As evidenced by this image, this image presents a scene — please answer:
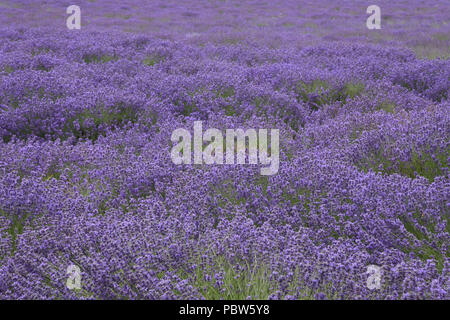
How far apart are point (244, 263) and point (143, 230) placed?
56 centimetres

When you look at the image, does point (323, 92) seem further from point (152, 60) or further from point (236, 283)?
point (236, 283)

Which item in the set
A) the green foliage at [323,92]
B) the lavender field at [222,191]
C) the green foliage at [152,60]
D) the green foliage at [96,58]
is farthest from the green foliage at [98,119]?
the green foliage at [96,58]

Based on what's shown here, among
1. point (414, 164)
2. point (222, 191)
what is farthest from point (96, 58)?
point (414, 164)

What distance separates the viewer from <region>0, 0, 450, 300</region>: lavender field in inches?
68.9

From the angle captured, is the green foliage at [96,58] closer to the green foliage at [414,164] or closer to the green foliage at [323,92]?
the green foliage at [323,92]

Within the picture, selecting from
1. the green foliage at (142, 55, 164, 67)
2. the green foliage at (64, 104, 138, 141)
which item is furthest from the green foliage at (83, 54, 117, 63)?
the green foliage at (64, 104, 138, 141)

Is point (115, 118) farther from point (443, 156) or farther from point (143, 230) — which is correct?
point (443, 156)

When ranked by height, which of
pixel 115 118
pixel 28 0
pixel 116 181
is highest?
pixel 28 0

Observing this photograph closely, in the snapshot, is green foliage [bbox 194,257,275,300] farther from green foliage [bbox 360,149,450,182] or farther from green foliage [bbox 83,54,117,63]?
green foliage [bbox 83,54,117,63]

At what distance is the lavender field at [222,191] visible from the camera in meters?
1.75

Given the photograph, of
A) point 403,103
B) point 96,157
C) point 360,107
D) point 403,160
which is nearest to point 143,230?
point 96,157

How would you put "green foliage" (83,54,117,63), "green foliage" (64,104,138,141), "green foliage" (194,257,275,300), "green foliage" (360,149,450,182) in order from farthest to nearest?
"green foliage" (83,54,117,63) → "green foliage" (64,104,138,141) → "green foliage" (360,149,450,182) → "green foliage" (194,257,275,300)

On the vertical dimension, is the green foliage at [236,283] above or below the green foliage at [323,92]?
below

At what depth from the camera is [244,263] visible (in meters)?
1.85
